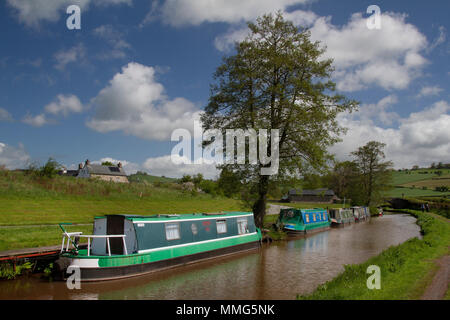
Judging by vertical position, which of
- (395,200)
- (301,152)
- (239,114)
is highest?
(239,114)

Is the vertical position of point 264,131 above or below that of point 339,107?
below

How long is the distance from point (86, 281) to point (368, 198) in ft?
190

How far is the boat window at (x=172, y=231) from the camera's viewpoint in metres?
16.3

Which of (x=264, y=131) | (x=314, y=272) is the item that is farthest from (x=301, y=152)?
(x=314, y=272)

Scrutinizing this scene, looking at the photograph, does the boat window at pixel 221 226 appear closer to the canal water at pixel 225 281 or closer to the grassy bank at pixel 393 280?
the canal water at pixel 225 281

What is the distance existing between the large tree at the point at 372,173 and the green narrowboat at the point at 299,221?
1307 inches

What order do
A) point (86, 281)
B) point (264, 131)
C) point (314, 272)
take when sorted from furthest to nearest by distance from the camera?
point (264, 131) → point (314, 272) → point (86, 281)

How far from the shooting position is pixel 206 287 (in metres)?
13.0

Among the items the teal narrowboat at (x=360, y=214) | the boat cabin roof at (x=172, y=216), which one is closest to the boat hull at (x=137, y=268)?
the boat cabin roof at (x=172, y=216)

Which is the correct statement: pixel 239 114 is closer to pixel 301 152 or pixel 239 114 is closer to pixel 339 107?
pixel 301 152

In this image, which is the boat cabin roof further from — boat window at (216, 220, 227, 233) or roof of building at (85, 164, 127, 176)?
roof of building at (85, 164, 127, 176)

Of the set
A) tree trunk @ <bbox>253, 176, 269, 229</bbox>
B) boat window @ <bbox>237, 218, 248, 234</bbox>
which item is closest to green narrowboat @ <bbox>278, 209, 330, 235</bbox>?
tree trunk @ <bbox>253, 176, 269, 229</bbox>

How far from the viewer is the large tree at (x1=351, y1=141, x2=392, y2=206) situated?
62.0 m
